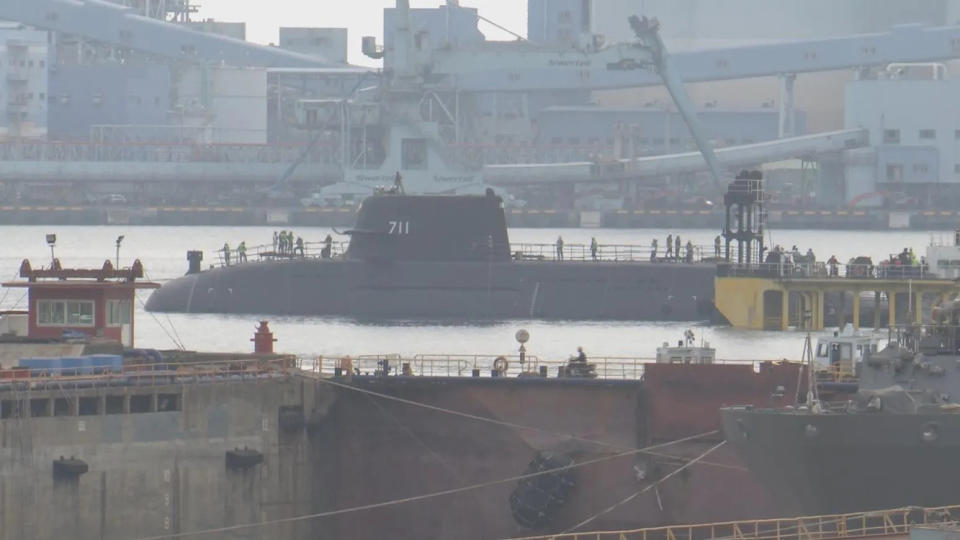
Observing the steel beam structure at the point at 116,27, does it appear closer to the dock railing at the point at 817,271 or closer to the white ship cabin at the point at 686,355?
the dock railing at the point at 817,271

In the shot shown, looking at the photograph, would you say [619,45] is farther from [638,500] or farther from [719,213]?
[638,500]

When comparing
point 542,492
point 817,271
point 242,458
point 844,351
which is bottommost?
point 542,492

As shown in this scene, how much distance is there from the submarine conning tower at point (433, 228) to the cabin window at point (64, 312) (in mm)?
25717

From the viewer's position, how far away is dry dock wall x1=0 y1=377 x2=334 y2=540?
112ft

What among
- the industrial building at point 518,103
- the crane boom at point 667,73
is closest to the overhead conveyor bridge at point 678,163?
the industrial building at point 518,103

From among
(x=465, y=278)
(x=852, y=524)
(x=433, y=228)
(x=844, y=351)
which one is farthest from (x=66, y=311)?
(x=465, y=278)

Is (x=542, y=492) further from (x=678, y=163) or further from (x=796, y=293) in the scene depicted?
(x=678, y=163)

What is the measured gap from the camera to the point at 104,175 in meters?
A: 171

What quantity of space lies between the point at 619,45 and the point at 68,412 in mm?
79343

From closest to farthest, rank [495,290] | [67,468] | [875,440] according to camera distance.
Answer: [875,440] → [67,468] → [495,290]

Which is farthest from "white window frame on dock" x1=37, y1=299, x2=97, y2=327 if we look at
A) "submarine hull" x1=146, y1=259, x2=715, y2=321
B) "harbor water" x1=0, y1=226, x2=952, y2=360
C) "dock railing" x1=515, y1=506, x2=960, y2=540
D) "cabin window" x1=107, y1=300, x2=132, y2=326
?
"submarine hull" x1=146, y1=259, x2=715, y2=321

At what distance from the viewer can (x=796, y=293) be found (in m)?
57.2

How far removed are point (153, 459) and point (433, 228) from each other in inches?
1215

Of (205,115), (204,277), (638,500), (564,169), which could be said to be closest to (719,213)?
(564,169)
